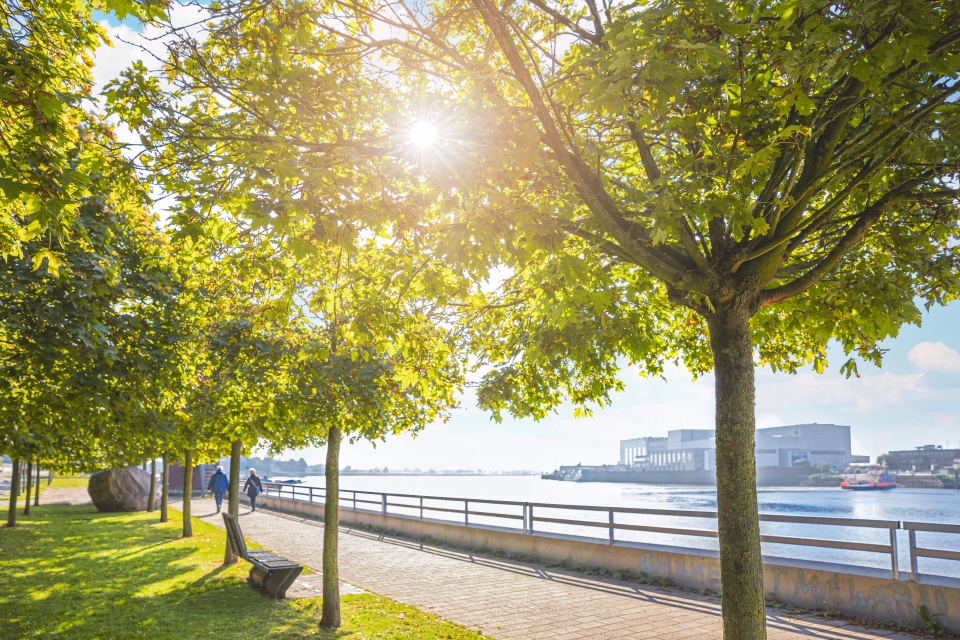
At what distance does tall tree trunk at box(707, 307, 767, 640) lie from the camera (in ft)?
14.9

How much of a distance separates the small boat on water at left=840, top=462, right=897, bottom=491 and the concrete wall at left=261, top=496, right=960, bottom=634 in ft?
397

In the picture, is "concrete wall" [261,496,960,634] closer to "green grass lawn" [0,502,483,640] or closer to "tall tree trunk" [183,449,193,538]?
"green grass lawn" [0,502,483,640]

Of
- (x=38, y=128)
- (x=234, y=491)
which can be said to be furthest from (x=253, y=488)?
(x=38, y=128)

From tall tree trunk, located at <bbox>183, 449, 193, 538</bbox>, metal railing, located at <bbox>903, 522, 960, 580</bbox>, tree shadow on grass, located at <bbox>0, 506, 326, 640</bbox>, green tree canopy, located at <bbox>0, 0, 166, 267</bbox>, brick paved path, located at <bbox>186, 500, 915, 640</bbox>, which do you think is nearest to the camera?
green tree canopy, located at <bbox>0, 0, 166, 267</bbox>

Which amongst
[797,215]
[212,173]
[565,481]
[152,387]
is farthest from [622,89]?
[565,481]

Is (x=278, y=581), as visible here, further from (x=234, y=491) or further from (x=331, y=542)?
(x=234, y=491)

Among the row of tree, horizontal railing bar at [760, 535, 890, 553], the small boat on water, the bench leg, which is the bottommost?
the small boat on water

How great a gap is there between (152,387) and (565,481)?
19625cm

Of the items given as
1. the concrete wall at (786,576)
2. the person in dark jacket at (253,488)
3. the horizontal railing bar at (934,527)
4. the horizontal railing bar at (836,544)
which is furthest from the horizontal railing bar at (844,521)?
the person in dark jacket at (253,488)

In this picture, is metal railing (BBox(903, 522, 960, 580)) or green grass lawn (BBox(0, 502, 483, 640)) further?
green grass lawn (BBox(0, 502, 483, 640))

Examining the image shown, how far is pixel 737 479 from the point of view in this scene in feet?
15.4

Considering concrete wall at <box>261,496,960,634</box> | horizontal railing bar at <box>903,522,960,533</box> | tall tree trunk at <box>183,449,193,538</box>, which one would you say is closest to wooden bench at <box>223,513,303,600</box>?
concrete wall at <box>261,496,960,634</box>

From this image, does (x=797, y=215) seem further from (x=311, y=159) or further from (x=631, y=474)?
(x=631, y=474)

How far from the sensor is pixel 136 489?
99.0 ft
